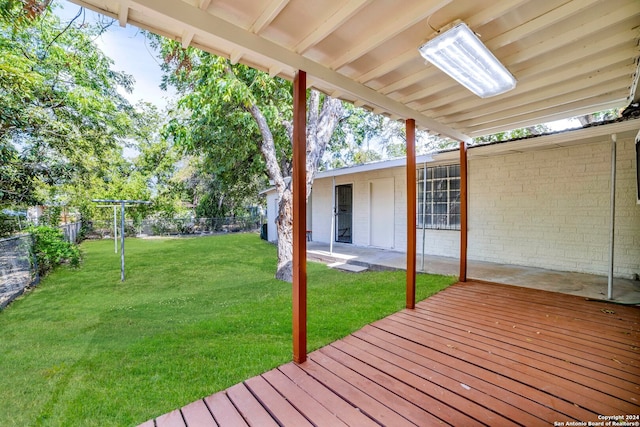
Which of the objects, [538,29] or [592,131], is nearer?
[538,29]

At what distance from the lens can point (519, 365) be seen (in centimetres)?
224

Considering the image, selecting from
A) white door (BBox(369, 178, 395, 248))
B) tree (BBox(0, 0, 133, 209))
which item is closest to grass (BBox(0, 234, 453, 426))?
tree (BBox(0, 0, 133, 209))

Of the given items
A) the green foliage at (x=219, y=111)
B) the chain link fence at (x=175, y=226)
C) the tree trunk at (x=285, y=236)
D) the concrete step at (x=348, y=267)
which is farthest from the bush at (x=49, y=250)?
the chain link fence at (x=175, y=226)

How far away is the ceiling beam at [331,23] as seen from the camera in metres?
1.81

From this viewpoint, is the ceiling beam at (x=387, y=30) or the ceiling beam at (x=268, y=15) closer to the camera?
the ceiling beam at (x=268, y=15)

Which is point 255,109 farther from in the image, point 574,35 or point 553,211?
point 553,211

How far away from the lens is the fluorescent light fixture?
2010mm

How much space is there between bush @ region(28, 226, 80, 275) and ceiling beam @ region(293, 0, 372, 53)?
6.98 metres

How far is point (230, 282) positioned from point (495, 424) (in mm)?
4746

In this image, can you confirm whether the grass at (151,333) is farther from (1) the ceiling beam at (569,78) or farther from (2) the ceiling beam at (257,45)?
(1) the ceiling beam at (569,78)

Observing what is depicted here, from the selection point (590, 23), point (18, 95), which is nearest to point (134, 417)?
point (590, 23)

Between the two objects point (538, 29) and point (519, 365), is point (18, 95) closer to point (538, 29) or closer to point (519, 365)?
point (538, 29)

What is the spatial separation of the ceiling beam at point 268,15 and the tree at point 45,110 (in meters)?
2.70

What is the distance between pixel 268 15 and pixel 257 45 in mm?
234
